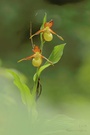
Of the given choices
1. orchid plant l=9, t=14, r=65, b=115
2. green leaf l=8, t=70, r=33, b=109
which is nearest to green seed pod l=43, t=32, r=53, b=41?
orchid plant l=9, t=14, r=65, b=115

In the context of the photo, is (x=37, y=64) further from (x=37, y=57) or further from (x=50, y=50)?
(x=50, y=50)

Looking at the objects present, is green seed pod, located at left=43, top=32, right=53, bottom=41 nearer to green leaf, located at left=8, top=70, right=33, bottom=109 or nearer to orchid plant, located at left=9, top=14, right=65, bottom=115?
orchid plant, located at left=9, top=14, right=65, bottom=115

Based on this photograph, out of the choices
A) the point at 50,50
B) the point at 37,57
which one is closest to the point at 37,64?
the point at 37,57

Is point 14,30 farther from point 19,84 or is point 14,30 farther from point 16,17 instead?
point 19,84

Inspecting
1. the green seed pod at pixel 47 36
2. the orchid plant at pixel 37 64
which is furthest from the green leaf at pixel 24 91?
the green seed pod at pixel 47 36

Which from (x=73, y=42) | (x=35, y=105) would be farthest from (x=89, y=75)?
(x=35, y=105)

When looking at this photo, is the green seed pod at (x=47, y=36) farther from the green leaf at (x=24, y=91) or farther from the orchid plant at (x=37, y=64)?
the green leaf at (x=24, y=91)
